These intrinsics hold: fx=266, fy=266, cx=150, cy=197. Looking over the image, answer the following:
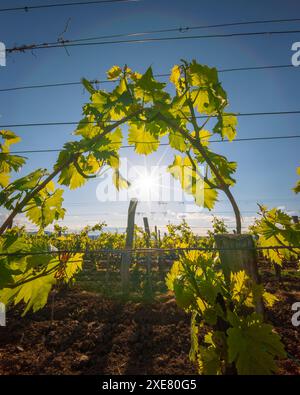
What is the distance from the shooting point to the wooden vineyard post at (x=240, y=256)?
1.50 m

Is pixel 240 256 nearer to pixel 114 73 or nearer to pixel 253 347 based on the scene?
pixel 253 347

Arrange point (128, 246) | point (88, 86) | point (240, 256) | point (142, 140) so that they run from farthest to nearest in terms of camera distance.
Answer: point (128, 246)
point (142, 140)
point (88, 86)
point (240, 256)

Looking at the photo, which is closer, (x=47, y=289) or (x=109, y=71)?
(x=47, y=289)

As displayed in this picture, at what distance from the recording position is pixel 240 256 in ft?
5.01

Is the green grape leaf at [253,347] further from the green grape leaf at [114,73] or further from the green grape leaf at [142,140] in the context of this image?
the green grape leaf at [114,73]

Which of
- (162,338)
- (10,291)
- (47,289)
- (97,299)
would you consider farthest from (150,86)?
(97,299)

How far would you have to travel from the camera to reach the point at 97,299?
579cm

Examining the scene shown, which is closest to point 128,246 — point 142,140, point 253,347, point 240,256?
point 142,140

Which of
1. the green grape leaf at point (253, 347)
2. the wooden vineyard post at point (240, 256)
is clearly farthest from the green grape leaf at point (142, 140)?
the green grape leaf at point (253, 347)

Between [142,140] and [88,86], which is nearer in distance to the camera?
[88,86]
